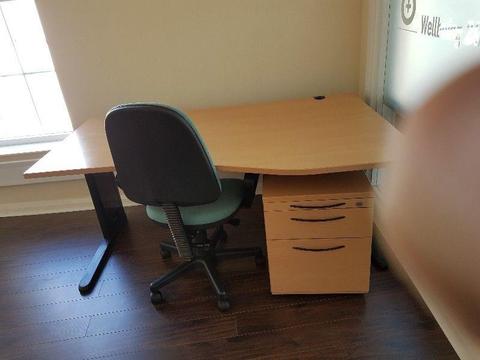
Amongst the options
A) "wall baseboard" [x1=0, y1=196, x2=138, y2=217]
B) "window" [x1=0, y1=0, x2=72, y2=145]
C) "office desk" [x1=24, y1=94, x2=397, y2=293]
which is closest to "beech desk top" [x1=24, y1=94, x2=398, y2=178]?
"office desk" [x1=24, y1=94, x2=397, y2=293]

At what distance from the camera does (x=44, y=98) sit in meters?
2.48

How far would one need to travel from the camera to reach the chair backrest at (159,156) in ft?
3.92

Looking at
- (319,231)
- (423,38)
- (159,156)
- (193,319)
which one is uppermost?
(423,38)

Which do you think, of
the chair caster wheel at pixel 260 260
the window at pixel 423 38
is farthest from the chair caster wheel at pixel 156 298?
the window at pixel 423 38

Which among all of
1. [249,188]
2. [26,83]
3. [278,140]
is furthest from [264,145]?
[26,83]

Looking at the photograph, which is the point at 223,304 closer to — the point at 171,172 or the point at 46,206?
the point at 171,172

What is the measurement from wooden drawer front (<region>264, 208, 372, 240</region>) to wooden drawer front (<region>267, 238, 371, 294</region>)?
32mm

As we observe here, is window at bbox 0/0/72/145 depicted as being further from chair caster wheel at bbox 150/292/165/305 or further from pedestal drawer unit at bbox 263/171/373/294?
pedestal drawer unit at bbox 263/171/373/294

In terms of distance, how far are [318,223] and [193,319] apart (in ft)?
2.37

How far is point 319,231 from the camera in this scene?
4.82 feet

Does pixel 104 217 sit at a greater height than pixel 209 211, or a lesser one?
lesser

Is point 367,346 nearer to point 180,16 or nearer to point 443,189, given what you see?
point 443,189

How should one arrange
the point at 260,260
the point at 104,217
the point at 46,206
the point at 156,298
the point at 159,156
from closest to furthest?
1. the point at 159,156
2. the point at 156,298
3. the point at 260,260
4. the point at 104,217
5. the point at 46,206

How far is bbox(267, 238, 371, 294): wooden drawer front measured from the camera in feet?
4.90
